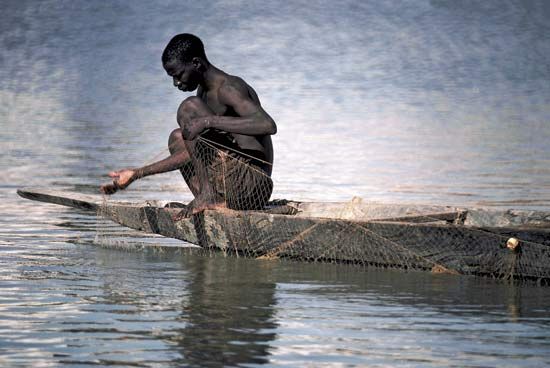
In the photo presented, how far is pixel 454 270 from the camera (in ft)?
23.2

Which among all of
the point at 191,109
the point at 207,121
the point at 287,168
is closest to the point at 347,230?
the point at 207,121

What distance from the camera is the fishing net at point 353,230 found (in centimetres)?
681

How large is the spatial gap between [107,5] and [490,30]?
13223 mm

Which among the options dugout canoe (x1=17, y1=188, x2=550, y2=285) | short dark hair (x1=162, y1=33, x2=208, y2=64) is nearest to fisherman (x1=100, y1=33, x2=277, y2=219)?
short dark hair (x1=162, y1=33, x2=208, y2=64)

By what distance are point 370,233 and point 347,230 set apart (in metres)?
0.17

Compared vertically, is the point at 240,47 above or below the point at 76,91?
above

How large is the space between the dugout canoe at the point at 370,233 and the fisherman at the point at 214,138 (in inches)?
6.2

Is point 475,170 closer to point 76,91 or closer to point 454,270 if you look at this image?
point 454,270

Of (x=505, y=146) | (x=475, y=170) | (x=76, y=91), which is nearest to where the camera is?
(x=475, y=170)

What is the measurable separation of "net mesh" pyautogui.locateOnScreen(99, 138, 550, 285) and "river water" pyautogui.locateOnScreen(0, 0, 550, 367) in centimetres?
12

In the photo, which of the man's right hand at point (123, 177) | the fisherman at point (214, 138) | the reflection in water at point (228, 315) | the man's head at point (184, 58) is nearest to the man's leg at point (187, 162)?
the fisherman at point (214, 138)

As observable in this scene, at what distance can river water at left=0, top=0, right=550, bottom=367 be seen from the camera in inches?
215

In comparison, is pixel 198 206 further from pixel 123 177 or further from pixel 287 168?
pixel 287 168

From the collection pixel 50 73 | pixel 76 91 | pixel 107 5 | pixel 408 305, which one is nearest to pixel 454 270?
pixel 408 305
